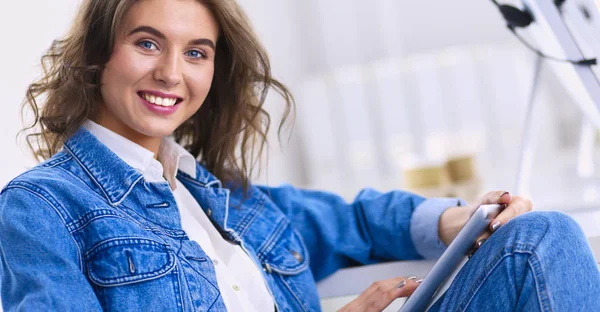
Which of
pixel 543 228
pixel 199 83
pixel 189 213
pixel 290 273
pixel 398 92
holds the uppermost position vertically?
pixel 199 83

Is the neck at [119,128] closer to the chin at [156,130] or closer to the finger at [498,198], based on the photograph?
the chin at [156,130]

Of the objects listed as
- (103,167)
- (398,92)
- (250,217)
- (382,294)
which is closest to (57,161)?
(103,167)

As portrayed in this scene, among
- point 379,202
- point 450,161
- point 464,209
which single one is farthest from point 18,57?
point 450,161

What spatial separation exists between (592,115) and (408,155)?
322cm

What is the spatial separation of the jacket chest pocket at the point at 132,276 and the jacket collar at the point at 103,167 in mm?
91

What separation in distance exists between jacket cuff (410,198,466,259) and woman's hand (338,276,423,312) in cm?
18

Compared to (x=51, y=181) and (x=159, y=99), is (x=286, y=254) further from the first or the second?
(x=51, y=181)

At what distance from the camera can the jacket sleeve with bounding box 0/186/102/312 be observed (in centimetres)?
87

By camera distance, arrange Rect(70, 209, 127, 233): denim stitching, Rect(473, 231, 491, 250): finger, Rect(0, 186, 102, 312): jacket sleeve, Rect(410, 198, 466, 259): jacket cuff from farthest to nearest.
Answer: Rect(410, 198, 466, 259): jacket cuff → Rect(473, 231, 491, 250): finger → Rect(70, 209, 127, 233): denim stitching → Rect(0, 186, 102, 312): jacket sleeve

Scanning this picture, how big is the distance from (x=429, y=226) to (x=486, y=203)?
151 mm

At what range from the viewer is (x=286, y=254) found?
1.32m

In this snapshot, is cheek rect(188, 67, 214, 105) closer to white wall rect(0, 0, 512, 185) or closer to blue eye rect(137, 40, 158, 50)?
blue eye rect(137, 40, 158, 50)

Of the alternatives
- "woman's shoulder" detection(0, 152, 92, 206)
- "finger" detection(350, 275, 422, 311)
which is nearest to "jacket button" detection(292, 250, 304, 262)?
"finger" detection(350, 275, 422, 311)

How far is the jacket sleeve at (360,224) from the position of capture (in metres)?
1.34
